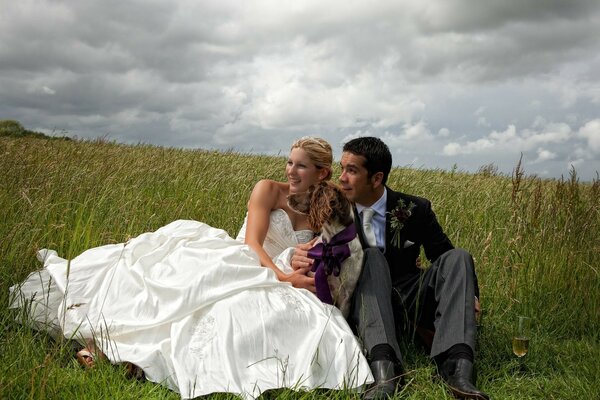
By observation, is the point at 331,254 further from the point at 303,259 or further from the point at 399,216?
the point at 399,216

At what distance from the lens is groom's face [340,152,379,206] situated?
3855 millimetres

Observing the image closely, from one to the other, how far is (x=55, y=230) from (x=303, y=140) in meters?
2.65

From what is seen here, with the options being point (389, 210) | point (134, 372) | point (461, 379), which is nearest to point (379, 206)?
point (389, 210)

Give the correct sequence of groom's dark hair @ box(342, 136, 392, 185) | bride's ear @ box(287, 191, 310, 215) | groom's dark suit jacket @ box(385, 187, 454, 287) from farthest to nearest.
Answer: groom's dark suit jacket @ box(385, 187, 454, 287) → groom's dark hair @ box(342, 136, 392, 185) → bride's ear @ box(287, 191, 310, 215)

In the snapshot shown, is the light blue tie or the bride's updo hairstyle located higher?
the bride's updo hairstyle

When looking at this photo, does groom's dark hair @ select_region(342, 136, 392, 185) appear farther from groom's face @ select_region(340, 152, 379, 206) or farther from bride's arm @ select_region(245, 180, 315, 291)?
bride's arm @ select_region(245, 180, 315, 291)

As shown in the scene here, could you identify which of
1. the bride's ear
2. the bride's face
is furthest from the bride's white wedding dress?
the bride's face

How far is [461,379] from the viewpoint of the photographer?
10.3 ft

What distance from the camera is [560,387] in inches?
143

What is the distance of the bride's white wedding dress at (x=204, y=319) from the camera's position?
3.02 meters

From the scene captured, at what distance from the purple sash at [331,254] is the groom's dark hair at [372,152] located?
654 millimetres

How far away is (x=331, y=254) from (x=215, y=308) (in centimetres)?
77

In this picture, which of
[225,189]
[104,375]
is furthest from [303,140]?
[225,189]

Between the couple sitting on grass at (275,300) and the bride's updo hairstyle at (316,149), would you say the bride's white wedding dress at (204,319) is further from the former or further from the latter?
the bride's updo hairstyle at (316,149)
